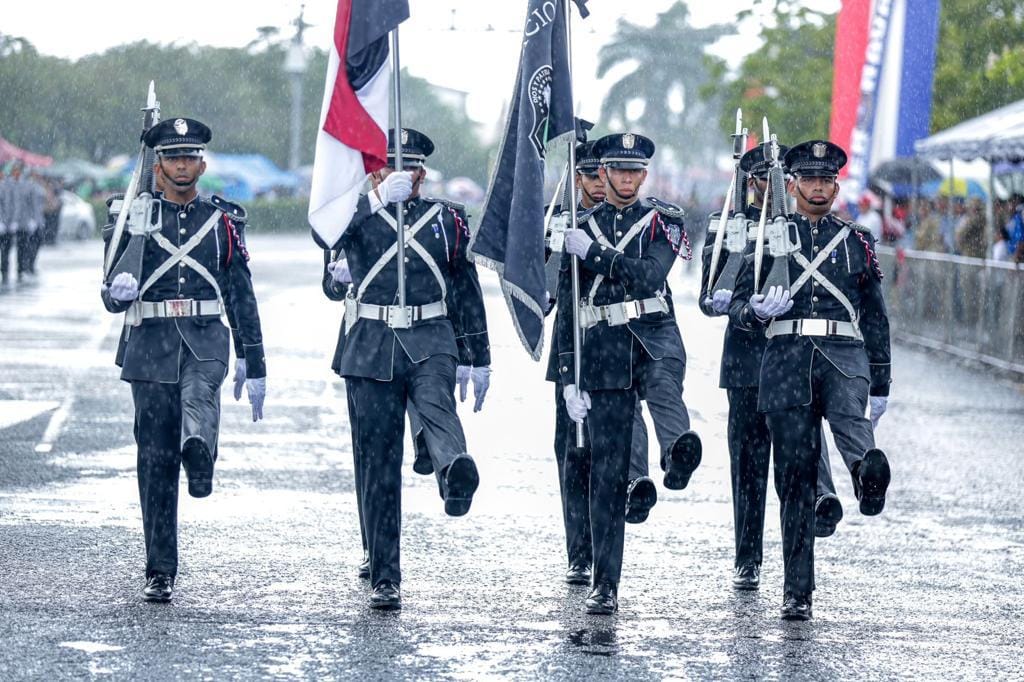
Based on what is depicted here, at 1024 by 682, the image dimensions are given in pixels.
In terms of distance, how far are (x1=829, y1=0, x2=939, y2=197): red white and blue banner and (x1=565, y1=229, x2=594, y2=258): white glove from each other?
2036cm

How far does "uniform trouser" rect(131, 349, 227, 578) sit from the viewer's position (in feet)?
26.1

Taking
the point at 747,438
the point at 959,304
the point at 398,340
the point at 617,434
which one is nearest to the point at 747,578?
the point at 747,438

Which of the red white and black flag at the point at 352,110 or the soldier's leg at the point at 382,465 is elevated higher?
the red white and black flag at the point at 352,110

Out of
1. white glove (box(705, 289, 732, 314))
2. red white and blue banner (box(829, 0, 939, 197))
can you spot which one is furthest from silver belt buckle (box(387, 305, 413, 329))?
red white and blue banner (box(829, 0, 939, 197))

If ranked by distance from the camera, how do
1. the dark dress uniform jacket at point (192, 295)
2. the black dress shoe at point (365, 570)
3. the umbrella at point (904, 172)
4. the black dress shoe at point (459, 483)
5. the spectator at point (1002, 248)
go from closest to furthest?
the black dress shoe at point (459, 483) < the dark dress uniform jacket at point (192, 295) < the black dress shoe at point (365, 570) < the spectator at point (1002, 248) < the umbrella at point (904, 172)

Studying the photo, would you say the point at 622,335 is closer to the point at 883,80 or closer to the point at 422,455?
the point at 422,455

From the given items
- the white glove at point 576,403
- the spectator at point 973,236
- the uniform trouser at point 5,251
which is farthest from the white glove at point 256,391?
the uniform trouser at point 5,251

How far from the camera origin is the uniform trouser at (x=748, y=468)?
8.60 m

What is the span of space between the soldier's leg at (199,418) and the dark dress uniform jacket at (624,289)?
1.43 meters

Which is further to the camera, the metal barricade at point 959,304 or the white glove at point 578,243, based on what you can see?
the metal barricade at point 959,304

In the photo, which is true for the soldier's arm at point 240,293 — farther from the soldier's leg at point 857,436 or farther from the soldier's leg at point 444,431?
the soldier's leg at point 857,436

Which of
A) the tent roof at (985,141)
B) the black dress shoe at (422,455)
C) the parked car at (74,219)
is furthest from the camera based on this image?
the parked car at (74,219)

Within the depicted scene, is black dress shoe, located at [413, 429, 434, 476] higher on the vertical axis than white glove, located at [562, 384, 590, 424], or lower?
lower

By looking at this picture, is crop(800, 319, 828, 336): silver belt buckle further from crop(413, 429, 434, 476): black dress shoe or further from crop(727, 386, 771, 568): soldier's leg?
crop(413, 429, 434, 476): black dress shoe
